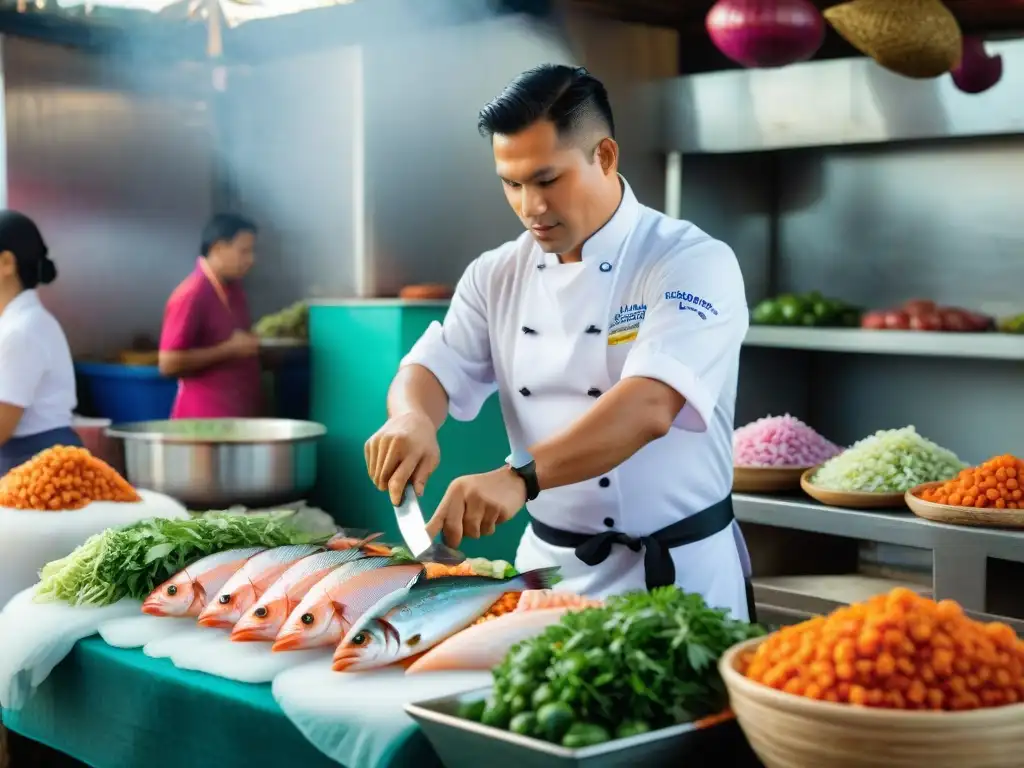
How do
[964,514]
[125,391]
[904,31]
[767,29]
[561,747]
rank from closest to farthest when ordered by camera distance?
1. [561,747]
2. [964,514]
3. [904,31]
4. [767,29]
5. [125,391]

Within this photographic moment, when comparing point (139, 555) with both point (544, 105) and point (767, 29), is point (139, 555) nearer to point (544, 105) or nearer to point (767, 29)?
point (544, 105)

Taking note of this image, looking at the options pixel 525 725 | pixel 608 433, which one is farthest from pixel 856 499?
pixel 525 725

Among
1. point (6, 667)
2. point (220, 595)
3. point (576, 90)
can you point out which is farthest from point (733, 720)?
point (6, 667)

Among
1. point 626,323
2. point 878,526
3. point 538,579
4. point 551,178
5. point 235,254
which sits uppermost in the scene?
point 551,178

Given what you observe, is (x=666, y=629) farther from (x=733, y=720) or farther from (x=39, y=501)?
(x=39, y=501)

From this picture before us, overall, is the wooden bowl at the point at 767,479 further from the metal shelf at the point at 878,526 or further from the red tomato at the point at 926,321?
the red tomato at the point at 926,321

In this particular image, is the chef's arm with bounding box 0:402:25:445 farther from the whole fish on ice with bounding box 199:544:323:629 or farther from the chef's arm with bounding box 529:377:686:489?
the chef's arm with bounding box 529:377:686:489

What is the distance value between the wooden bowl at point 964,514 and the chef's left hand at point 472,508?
166cm

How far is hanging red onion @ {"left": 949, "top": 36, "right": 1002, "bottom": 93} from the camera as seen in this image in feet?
13.3

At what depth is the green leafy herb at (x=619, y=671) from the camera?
147 cm

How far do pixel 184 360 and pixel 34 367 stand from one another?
0.81 metres

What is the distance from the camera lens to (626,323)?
247 centimetres

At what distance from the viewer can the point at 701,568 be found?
2557 mm

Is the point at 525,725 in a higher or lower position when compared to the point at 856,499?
higher
